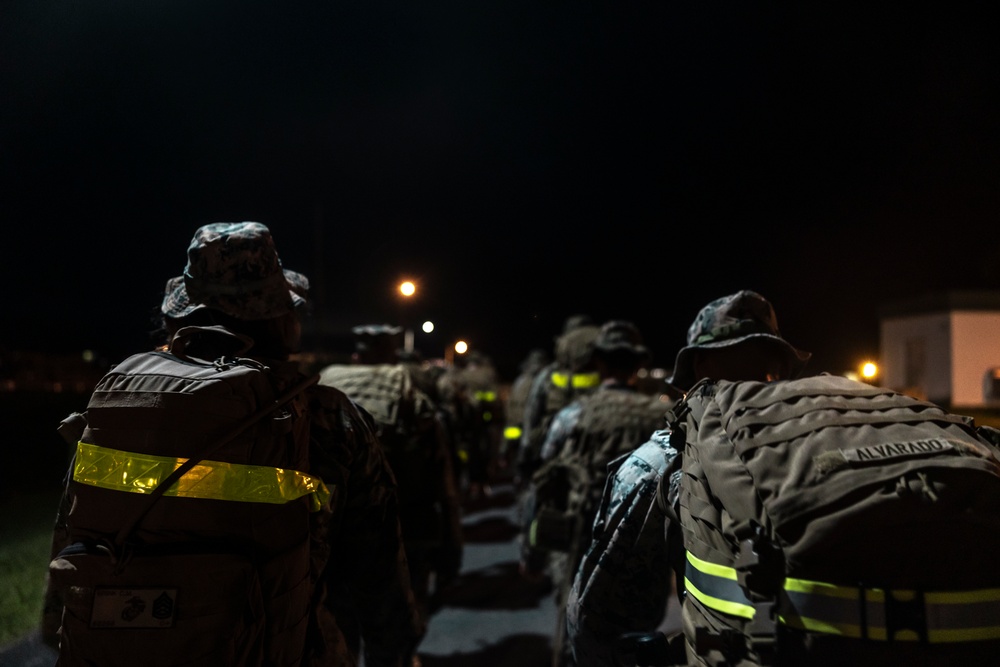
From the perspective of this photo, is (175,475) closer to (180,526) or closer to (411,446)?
(180,526)

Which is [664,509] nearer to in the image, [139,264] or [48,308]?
[139,264]

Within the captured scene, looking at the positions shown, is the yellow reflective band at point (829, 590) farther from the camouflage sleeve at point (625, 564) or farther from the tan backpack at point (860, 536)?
the camouflage sleeve at point (625, 564)

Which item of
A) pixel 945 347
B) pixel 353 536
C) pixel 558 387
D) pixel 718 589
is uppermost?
pixel 718 589

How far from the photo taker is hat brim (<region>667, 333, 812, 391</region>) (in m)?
2.29

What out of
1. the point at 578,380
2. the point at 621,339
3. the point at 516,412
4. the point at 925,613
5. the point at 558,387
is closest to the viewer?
the point at 925,613

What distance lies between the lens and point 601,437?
4.02m

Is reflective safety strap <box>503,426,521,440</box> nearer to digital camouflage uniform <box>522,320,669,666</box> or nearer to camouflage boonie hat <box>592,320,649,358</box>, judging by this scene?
camouflage boonie hat <box>592,320,649,358</box>

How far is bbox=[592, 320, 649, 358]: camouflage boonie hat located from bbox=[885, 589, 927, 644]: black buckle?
323 centimetres

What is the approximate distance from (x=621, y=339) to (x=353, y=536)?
2802mm

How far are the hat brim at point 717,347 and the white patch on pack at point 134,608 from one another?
5.68 ft

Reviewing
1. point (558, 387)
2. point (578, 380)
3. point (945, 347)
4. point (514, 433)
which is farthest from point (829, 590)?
point (945, 347)

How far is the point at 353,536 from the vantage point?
2.33 m

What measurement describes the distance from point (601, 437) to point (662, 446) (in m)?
1.68

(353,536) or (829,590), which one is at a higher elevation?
(829,590)
